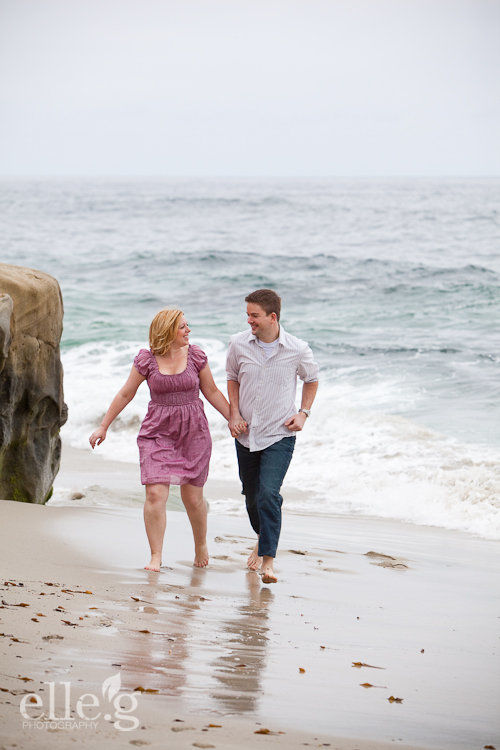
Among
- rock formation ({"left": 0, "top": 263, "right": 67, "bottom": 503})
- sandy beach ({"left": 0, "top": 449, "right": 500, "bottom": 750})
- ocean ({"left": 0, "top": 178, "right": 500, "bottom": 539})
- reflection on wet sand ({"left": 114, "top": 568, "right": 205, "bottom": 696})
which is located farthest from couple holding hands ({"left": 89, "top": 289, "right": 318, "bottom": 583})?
ocean ({"left": 0, "top": 178, "right": 500, "bottom": 539})

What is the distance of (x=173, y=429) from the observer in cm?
552

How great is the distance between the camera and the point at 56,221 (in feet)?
150

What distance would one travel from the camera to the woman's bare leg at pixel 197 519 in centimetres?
557

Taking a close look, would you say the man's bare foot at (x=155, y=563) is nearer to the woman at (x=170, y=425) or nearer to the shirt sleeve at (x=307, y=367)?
the woman at (x=170, y=425)

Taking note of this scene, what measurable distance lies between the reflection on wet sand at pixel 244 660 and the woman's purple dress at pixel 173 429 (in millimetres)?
959

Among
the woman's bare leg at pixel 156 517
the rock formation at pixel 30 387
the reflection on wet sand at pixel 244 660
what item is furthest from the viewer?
the rock formation at pixel 30 387

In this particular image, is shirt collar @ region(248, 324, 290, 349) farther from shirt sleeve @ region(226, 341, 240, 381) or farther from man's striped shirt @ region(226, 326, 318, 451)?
shirt sleeve @ region(226, 341, 240, 381)

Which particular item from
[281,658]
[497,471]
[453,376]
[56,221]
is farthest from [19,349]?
[56,221]

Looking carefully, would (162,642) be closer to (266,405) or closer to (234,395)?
(266,405)

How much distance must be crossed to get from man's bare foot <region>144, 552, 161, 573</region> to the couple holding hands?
2 centimetres

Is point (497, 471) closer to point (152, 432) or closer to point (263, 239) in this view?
point (152, 432)

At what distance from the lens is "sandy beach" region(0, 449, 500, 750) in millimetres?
2979

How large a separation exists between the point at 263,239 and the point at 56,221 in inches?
577

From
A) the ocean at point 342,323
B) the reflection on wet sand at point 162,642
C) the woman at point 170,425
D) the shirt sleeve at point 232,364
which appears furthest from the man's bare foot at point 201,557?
the ocean at point 342,323
